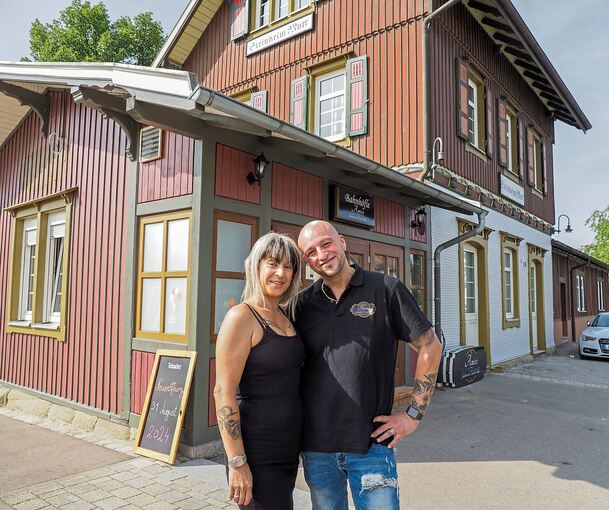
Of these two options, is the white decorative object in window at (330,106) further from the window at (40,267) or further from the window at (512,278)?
the window at (40,267)

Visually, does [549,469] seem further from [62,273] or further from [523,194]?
[523,194]

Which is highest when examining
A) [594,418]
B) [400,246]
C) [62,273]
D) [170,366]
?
[400,246]

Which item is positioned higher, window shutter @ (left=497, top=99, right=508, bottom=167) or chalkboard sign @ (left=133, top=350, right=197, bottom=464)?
window shutter @ (left=497, top=99, right=508, bottom=167)

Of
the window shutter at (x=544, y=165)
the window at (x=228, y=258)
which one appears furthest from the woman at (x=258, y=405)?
the window shutter at (x=544, y=165)

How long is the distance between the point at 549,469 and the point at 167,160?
4997mm

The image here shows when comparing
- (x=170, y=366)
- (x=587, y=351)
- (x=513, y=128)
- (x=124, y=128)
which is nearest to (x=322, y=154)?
(x=124, y=128)

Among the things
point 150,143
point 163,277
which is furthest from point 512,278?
point 150,143

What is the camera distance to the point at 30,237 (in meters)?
7.90

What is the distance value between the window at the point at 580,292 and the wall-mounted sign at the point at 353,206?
17027mm

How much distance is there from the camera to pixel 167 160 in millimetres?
A: 5305

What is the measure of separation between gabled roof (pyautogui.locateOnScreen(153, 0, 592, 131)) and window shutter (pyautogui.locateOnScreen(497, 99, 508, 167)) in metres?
1.33

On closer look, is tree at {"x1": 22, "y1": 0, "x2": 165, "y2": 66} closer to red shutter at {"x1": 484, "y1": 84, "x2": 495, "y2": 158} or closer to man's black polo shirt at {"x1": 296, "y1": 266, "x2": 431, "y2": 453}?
red shutter at {"x1": 484, "y1": 84, "x2": 495, "y2": 158}

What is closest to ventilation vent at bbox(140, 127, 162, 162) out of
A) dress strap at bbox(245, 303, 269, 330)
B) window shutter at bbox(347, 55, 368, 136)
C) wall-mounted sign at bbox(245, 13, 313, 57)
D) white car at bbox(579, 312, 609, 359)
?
dress strap at bbox(245, 303, 269, 330)

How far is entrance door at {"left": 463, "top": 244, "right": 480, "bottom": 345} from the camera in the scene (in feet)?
34.4
